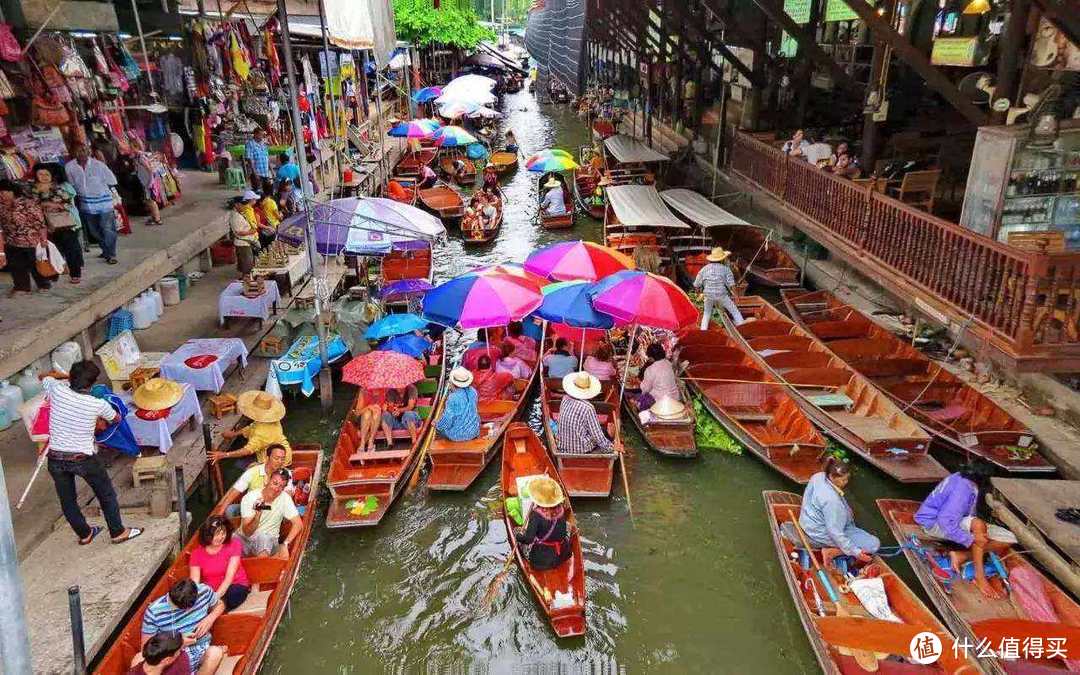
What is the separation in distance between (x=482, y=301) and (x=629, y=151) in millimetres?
14332

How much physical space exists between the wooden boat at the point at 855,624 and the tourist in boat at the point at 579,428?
232cm

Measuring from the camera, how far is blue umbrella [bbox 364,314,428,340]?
11023 mm

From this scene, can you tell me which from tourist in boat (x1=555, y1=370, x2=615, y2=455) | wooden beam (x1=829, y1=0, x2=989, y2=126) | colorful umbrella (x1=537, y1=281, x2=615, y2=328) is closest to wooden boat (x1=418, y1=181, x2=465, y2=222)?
colorful umbrella (x1=537, y1=281, x2=615, y2=328)

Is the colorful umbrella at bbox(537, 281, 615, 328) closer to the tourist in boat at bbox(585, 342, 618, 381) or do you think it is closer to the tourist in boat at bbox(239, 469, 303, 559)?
the tourist in boat at bbox(585, 342, 618, 381)

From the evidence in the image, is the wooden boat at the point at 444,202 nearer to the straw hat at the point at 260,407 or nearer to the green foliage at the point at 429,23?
the green foliage at the point at 429,23

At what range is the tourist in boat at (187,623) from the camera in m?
5.58

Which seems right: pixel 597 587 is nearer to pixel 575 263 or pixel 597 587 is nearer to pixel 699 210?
pixel 575 263

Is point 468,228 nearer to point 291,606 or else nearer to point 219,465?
point 219,465

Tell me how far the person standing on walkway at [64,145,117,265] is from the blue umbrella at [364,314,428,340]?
13.0 feet

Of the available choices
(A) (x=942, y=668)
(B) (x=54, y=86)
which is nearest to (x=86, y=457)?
(B) (x=54, y=86)

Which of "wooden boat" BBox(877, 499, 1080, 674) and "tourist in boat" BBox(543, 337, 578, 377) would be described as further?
"tourist in boat" BBox(543, 337, 578, 377)

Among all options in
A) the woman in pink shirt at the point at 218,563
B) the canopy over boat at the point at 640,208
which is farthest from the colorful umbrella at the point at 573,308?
the canopy over boat at the point at 640,208

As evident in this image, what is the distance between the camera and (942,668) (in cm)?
580

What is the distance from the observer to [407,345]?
1099 cm
